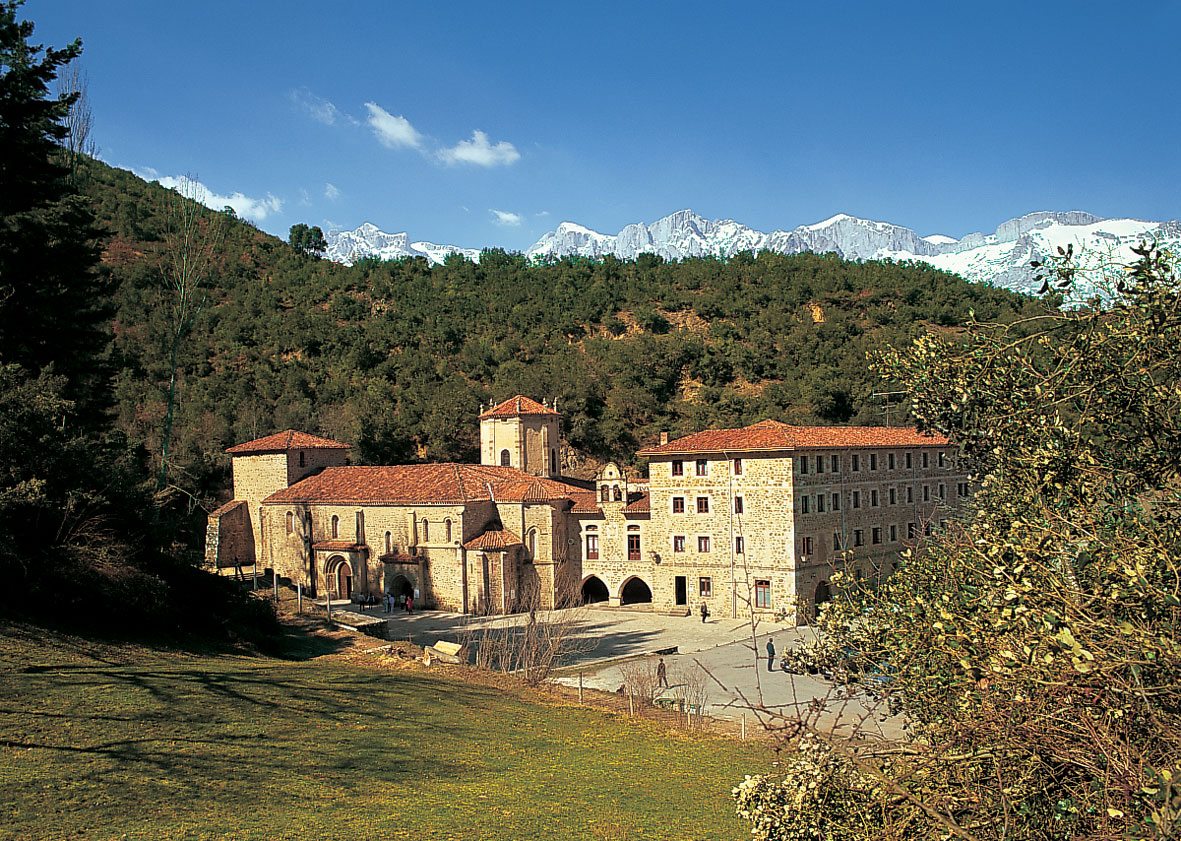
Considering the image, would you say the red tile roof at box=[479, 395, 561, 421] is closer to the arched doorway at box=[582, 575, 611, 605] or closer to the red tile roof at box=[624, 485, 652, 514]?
the red tile roof at box=[624, 485, 652, 514]

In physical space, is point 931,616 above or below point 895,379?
below

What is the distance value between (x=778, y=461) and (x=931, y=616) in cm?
2793

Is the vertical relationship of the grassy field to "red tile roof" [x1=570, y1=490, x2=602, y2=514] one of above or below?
below

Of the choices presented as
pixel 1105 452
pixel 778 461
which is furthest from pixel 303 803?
pixel 778 461

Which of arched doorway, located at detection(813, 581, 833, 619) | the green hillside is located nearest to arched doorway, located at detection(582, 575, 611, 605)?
arched doorway, located at detection(813, 581, 833, 619)

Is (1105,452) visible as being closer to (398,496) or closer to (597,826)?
(597,826)

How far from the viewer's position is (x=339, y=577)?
130 feet

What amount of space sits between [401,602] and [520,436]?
37.0 feet

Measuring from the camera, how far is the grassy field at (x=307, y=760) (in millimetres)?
10266

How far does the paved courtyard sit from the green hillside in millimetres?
24790

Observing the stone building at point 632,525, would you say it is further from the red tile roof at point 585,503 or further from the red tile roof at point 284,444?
the red tile roof at point 284,444

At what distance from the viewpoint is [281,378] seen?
6781cm

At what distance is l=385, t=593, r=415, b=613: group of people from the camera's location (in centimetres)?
3588

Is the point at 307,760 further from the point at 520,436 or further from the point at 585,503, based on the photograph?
the point at 520,436
